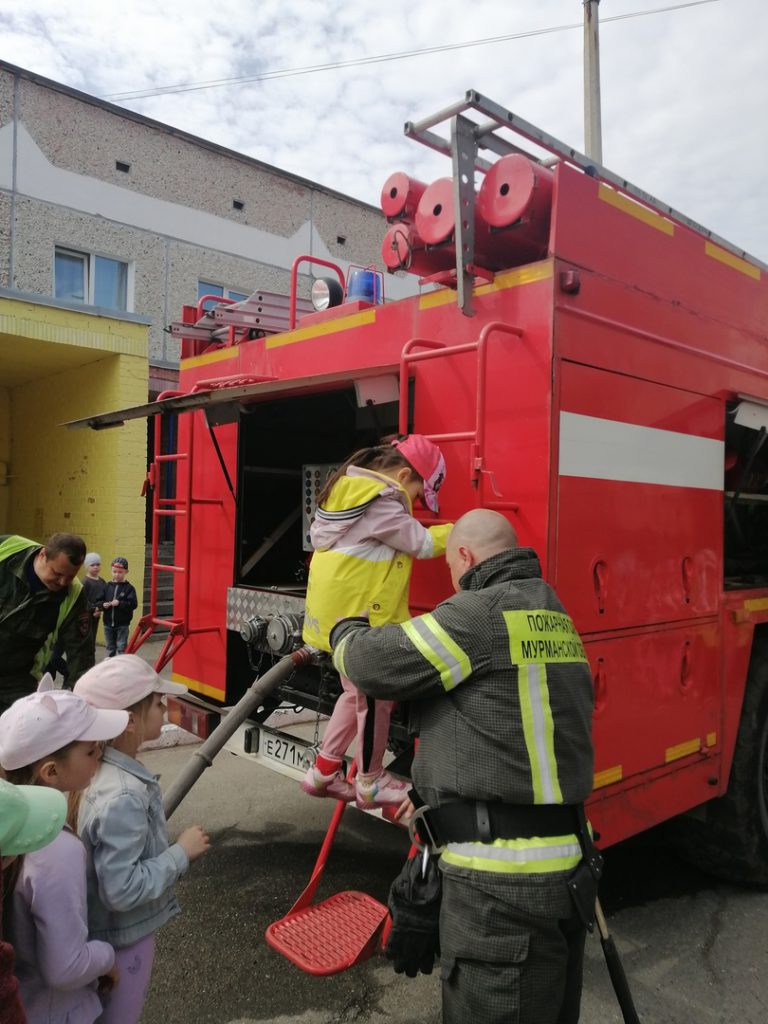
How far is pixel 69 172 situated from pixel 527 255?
11094mm

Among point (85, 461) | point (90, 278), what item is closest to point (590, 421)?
point (85, 461)

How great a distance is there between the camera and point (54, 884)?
166 centimetres

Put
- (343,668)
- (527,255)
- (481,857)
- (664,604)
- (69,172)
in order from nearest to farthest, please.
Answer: (481,857) < (343,668) < (527,255) < (664,604) < (69,172)

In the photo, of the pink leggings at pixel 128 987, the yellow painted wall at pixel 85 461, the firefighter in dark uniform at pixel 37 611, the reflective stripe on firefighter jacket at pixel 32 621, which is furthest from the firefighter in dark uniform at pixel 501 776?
the yellow painted wall at pixel 85 461

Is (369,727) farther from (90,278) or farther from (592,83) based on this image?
(90,278)

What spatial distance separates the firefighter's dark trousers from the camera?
1.81 meters

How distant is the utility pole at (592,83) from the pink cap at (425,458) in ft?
23.3

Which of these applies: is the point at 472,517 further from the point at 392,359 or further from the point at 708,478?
the point at 708,478

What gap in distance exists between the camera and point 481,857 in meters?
1.89

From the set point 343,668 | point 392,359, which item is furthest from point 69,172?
point 343,668

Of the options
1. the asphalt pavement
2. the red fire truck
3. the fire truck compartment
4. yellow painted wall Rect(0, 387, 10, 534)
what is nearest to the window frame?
yellow painted wall Rect(0, 387, 10, 534)

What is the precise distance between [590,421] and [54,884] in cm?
226

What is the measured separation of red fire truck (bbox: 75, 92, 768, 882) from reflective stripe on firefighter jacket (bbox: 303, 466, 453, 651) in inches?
9.9

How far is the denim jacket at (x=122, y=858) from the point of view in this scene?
1.87 m
